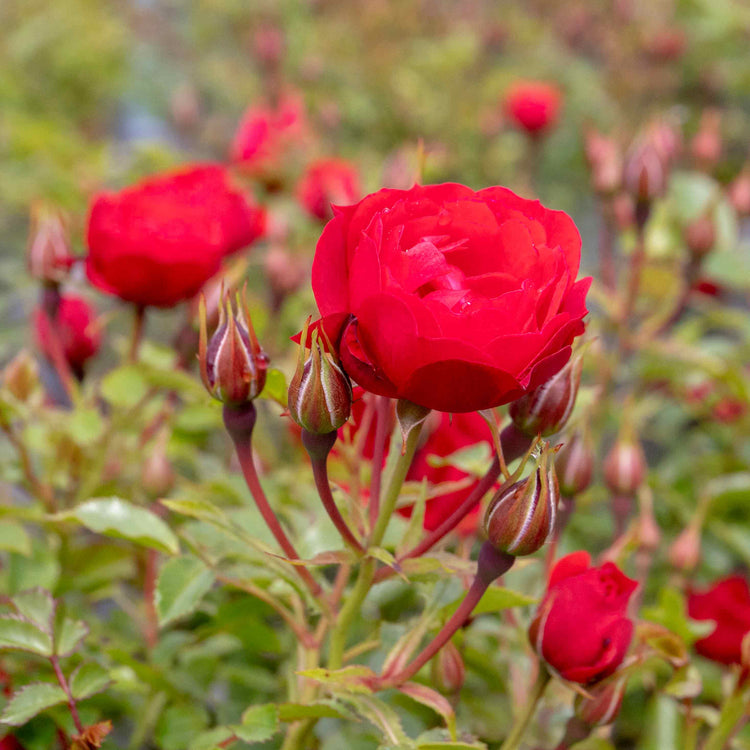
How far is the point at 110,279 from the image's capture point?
565 mm

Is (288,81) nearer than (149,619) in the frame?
No

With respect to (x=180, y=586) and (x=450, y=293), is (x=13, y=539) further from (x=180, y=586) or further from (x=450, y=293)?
(x=450, y=293)

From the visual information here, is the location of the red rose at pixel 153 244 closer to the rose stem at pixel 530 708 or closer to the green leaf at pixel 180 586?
the green leaf at pixel 180 586

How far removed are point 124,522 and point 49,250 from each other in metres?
0.25

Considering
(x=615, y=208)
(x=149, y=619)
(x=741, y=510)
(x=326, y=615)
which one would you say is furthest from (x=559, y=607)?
(x=615, y=208)

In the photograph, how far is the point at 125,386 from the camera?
1.87ft

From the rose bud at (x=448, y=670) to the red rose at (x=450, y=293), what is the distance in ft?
0.60

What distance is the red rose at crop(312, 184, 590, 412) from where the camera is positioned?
11.1 inches

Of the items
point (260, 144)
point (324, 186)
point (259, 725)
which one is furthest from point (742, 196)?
point (259, 725)

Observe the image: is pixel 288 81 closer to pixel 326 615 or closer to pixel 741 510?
pixel 741 510

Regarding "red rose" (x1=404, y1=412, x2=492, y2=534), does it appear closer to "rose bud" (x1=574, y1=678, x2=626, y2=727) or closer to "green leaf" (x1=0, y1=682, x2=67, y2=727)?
"rose bud" (x1=574, y1=678, x2=626, y2=727)

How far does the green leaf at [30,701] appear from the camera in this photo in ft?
1.24

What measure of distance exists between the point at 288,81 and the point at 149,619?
1.81 m

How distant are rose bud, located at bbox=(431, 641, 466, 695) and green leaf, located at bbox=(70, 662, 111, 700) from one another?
0.17 meters
